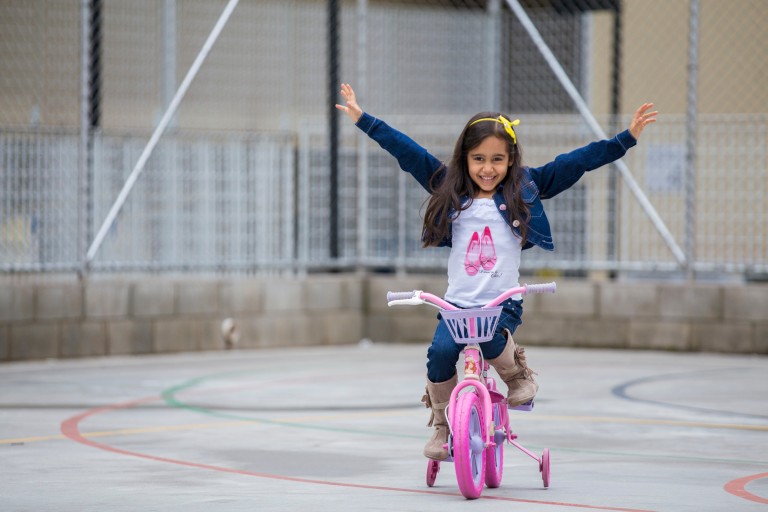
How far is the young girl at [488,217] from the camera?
243 inches

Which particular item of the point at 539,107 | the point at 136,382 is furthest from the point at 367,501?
the point at 539,107

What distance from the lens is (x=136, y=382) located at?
1113cm

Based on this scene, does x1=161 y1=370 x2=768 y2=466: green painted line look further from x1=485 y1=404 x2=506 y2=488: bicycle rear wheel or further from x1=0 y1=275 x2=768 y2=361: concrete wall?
x1=0 y1=275 x2=768 y2=361: concrete wall

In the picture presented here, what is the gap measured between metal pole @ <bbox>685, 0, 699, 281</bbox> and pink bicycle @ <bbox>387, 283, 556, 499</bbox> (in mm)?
7813

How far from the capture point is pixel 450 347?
6.07 meters

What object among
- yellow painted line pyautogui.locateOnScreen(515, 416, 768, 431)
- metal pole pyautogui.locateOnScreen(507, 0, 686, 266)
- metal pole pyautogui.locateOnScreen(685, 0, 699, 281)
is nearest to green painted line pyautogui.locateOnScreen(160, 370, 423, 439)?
yellow painted line pyautogui.locateOnScreen(515, 416, 768, 431)

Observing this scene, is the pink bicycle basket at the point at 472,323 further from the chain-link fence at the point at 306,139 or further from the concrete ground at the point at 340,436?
the chain-link fence at the point at 306,139

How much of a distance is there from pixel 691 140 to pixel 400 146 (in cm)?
789

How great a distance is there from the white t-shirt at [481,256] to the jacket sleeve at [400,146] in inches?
11.2

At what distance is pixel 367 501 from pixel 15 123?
8007 millimetres

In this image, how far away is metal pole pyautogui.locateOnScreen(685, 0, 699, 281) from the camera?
1369 centimetres

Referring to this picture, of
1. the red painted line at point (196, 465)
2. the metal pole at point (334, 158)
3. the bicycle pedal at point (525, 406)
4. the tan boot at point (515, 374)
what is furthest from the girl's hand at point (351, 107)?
the metal pole at point (334, 158)

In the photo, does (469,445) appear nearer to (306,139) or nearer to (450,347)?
(450,347)

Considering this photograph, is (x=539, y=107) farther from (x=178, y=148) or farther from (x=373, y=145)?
(x=178, y=148)
